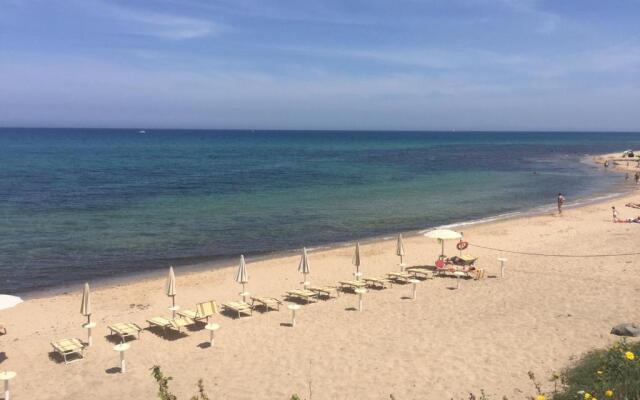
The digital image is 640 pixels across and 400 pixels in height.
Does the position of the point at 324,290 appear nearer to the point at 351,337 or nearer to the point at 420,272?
the point at 351,337

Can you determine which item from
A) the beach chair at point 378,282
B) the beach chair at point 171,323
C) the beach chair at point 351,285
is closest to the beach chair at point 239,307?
the beach chair at point 171,323

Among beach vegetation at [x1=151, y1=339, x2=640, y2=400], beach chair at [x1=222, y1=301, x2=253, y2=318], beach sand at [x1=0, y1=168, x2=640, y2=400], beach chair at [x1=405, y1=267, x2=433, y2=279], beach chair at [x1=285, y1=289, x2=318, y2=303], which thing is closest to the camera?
beach vegetation at [x1=151, y1=339, x2=640, y2=400]

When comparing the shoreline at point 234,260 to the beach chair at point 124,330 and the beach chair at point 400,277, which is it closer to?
the beach chair at point 124,330

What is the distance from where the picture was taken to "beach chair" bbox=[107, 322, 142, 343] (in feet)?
43.0

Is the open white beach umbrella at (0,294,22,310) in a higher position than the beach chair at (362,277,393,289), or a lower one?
higher

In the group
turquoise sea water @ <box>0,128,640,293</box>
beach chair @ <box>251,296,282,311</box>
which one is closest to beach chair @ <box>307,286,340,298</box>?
beach chair @ <box>251,296,282,311</box>

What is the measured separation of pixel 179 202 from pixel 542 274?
26.6 meters

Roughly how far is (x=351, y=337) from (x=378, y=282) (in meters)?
4.92

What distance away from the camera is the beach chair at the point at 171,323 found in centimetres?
1355

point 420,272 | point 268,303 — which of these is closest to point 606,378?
point 268,303

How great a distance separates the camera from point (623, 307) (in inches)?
547

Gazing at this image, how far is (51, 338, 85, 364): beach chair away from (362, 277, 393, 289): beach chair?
882 centimetres

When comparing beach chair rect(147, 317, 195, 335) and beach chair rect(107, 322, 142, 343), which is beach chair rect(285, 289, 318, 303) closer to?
beach chair rect(147, 317, 195, 335)

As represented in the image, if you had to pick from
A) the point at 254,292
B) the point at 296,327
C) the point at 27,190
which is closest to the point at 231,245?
the point at 254,292
